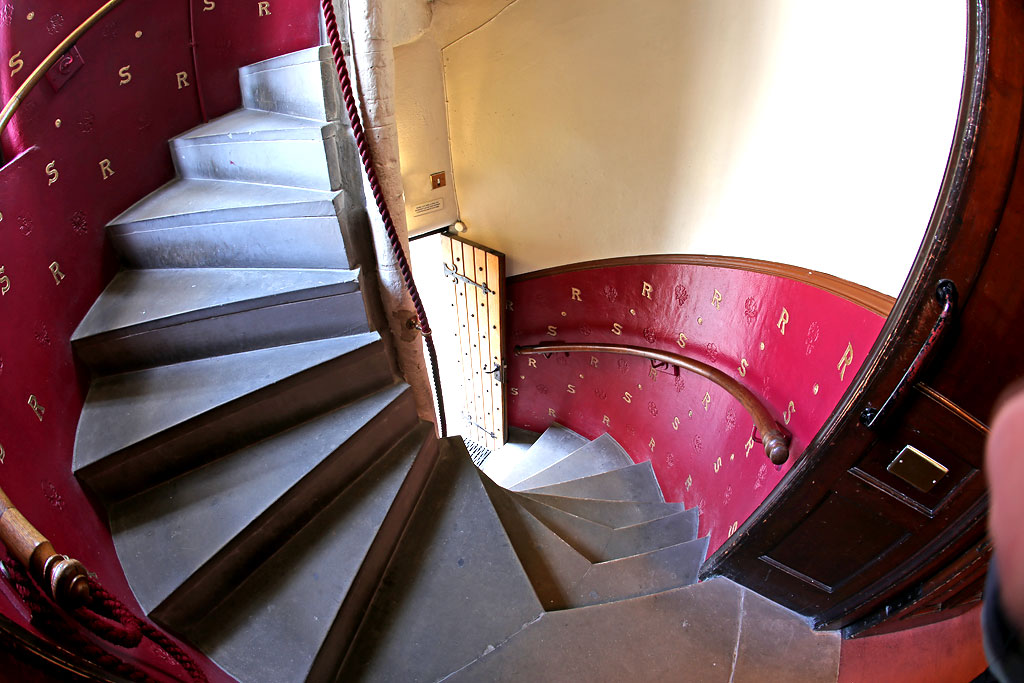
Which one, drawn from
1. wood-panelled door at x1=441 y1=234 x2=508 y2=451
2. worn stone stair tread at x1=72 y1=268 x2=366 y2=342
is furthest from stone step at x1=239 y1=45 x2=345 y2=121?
wood-panelled door at x1=441 y1=234 x2=508 y2=451

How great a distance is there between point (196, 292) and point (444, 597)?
148cm

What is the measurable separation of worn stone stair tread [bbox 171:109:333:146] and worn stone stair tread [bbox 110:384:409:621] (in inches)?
45.0

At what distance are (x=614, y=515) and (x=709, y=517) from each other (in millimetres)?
498

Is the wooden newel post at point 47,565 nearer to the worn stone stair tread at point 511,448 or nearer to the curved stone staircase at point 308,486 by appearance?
the curved stone staircase at point 308,486

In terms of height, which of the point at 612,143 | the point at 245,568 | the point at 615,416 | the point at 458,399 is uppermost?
the point at 612,143

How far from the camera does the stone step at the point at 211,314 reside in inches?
81.8

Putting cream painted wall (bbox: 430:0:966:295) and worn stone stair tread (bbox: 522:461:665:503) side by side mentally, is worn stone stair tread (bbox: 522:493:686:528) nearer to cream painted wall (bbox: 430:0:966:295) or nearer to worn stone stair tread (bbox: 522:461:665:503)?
worn stone stair tread (bbox: 522:461:665:503)

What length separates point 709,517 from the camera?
120 inches

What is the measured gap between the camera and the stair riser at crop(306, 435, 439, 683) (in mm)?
1795

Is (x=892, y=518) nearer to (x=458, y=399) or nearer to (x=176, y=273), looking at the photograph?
(x=176, y=273)

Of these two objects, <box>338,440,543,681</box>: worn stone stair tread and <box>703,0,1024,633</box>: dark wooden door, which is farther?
<box>338,440,543,681</box>: worn stone stair tread

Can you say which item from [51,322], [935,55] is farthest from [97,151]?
[935,55]

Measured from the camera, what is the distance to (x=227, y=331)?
2186 mm

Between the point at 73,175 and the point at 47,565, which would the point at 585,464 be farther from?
the point at 47,565
